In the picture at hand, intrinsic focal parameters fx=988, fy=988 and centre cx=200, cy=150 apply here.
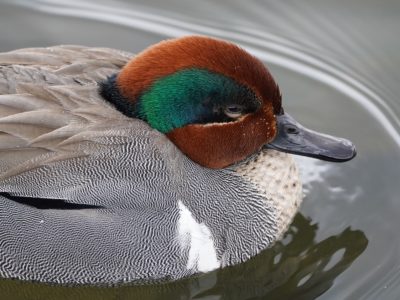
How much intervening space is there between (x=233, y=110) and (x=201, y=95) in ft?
0.67

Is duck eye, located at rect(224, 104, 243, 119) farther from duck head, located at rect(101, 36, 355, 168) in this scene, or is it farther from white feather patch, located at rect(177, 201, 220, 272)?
white feather patch, located at rect(177, 201, 220, 272)

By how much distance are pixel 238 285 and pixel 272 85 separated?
1194mm

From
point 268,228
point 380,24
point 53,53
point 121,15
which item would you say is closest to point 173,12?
point 121,15

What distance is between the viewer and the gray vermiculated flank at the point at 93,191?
16.9 feet

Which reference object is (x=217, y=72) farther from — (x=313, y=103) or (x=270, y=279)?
(x=313, y=103)

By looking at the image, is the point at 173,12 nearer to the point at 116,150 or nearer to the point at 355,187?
the point at 355,187

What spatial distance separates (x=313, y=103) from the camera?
22.8 ft

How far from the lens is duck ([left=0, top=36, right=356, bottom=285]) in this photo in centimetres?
516

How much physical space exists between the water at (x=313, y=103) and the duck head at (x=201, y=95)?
0.80 meters

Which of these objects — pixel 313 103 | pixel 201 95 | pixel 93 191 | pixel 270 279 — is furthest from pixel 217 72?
pixel 313 103

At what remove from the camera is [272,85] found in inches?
209

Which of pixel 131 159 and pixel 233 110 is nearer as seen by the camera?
pixel 131 159

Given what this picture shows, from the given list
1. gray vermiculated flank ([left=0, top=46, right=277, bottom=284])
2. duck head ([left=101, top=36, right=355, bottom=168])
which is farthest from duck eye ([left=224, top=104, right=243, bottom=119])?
gray vermiculated flank ([left=0, top=46, right=277, bottom=284])

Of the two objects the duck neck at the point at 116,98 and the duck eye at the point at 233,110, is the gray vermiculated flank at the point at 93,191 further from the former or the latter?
the duck eye at the point at 233,110
